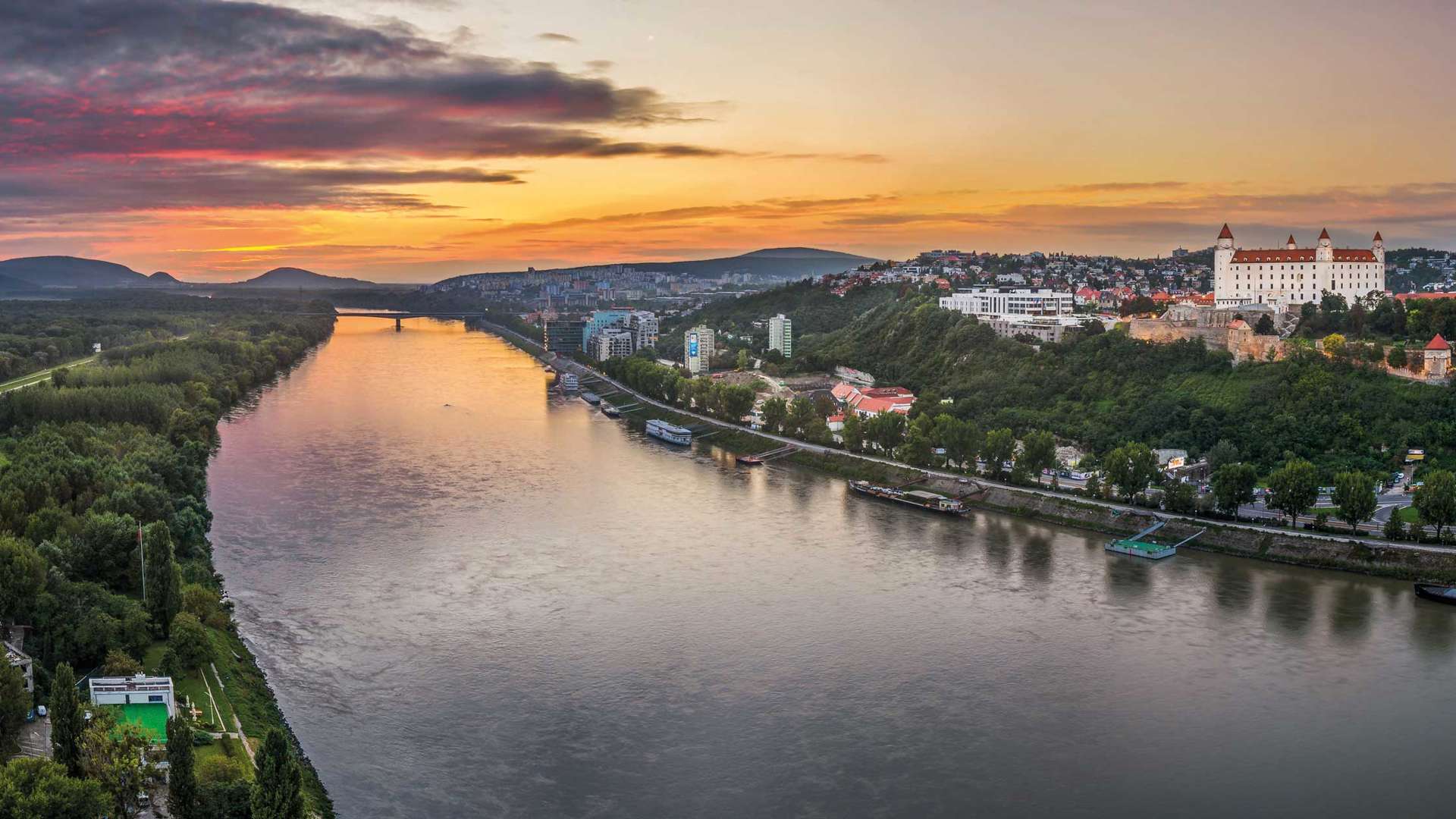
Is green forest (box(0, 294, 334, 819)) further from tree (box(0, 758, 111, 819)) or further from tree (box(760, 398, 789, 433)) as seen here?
tree (box(760, 398, 789, 433))

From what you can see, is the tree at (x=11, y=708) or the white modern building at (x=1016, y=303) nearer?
the tree at (x=11, y=708)

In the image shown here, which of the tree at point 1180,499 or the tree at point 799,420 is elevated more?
the tree at point 799,420

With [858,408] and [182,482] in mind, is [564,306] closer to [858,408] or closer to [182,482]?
[858,408]

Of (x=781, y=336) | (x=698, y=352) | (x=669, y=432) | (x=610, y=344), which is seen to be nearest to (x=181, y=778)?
(x=669, y=432)

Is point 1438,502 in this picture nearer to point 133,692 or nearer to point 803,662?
point 803,662

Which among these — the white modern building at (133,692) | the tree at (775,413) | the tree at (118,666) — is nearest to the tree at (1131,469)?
the tree at (775,413)

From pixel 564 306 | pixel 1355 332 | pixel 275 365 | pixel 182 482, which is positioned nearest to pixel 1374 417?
pixel 1355 332

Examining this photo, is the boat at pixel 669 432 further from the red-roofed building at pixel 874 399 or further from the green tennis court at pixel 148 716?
the green tennis court at pixel 148 716

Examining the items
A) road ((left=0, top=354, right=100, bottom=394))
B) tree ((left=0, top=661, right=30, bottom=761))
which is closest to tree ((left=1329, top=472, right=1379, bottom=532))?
tree ((left=0, top=661, right=30, bottom=761))
